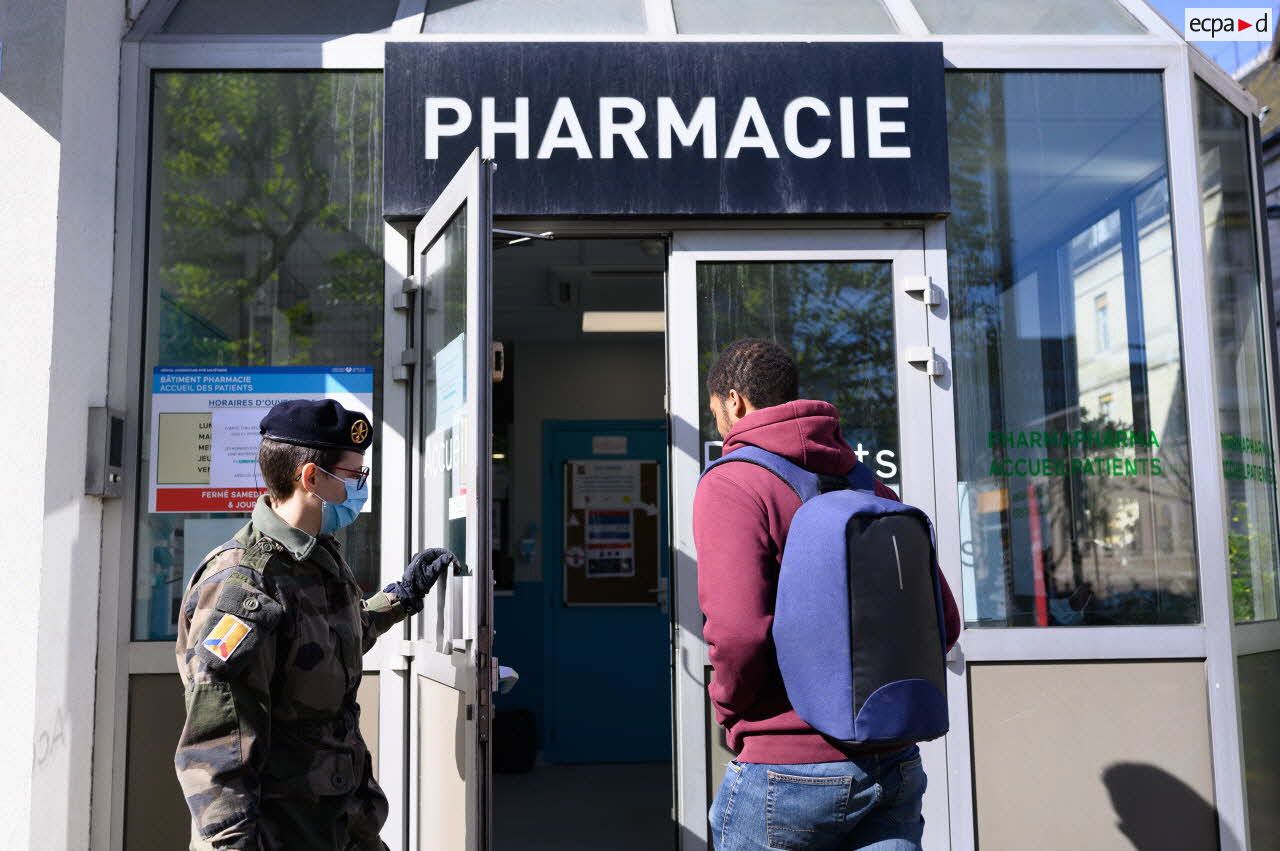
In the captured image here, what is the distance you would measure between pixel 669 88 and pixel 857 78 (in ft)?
2.19

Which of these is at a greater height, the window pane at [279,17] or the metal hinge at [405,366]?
the window pane at [279,17]

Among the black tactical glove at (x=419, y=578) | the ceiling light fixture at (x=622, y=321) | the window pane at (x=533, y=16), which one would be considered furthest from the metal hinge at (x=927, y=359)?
the ceiling light fixture at (x=622, y=321)

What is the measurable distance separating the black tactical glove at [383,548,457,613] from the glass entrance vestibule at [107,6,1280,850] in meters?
0.62

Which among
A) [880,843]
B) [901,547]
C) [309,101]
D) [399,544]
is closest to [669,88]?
[309,101]

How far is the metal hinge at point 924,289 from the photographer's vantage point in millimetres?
3918

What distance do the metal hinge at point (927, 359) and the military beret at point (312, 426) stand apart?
2157mm

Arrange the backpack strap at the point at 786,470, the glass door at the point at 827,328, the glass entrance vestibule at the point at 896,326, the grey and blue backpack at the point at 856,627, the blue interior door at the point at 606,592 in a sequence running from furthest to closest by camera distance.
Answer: the blue interior door at the point at 606,592 < the glass door at the point at 827,328 < the glass entrance vestibule at the point at 896,326 < the backpack strap at the point at 786,470 < the grey and blue backpack at the point at 856,627

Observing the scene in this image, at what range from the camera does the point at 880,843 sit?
212 centimetres

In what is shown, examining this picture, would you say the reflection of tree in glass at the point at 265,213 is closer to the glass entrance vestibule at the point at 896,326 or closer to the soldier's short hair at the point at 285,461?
the glass entrance vestibule at the point at 896,326

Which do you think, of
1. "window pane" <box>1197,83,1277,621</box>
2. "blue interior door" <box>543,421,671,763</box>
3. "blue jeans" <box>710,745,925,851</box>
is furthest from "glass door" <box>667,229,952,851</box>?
"blue interior door" <box>543,421,671,763</box>


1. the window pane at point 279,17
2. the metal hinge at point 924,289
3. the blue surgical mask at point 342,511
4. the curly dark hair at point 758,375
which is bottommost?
the blue surgical mask at point 342,511

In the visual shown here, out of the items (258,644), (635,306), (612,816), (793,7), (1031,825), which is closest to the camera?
(258,644)

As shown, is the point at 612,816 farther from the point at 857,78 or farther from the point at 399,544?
the point at 857,78

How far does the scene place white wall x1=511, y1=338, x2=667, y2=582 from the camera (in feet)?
25.7
